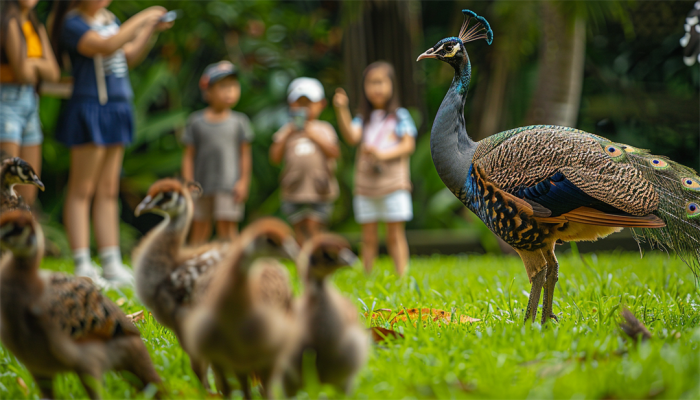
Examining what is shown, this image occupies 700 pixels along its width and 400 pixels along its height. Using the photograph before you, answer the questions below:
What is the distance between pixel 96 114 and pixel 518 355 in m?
3.98

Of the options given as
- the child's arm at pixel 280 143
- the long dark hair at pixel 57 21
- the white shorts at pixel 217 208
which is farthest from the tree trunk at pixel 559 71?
the long dark hair at pixel 57 21

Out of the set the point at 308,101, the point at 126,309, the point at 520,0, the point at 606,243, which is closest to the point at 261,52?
the point at 520,0

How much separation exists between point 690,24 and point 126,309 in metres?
4.12

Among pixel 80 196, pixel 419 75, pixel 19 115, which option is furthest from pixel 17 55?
pixel 419 75

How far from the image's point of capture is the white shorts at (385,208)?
5.79 metres

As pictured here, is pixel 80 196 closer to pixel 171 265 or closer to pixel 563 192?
pixel 171 265

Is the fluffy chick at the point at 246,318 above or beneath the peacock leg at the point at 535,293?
above

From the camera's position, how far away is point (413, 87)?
9617 millimetres

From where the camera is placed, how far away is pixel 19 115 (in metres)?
4.51

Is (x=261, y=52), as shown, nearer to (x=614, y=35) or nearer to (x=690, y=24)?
(x=614, y=35)

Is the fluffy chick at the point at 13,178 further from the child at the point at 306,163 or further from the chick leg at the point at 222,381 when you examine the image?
the child at the point at 306,163

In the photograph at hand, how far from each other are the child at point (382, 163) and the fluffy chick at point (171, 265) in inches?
129

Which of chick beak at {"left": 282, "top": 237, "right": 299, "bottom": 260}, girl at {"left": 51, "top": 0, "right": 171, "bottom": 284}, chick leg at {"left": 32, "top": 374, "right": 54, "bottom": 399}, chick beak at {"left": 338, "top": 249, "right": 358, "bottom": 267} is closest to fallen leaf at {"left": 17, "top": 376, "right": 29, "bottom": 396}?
chick leg at {"left": 32, "top": 374, "right": 54, "bottom": 399}

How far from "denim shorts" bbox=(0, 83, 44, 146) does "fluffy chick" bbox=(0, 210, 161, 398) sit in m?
2.58
